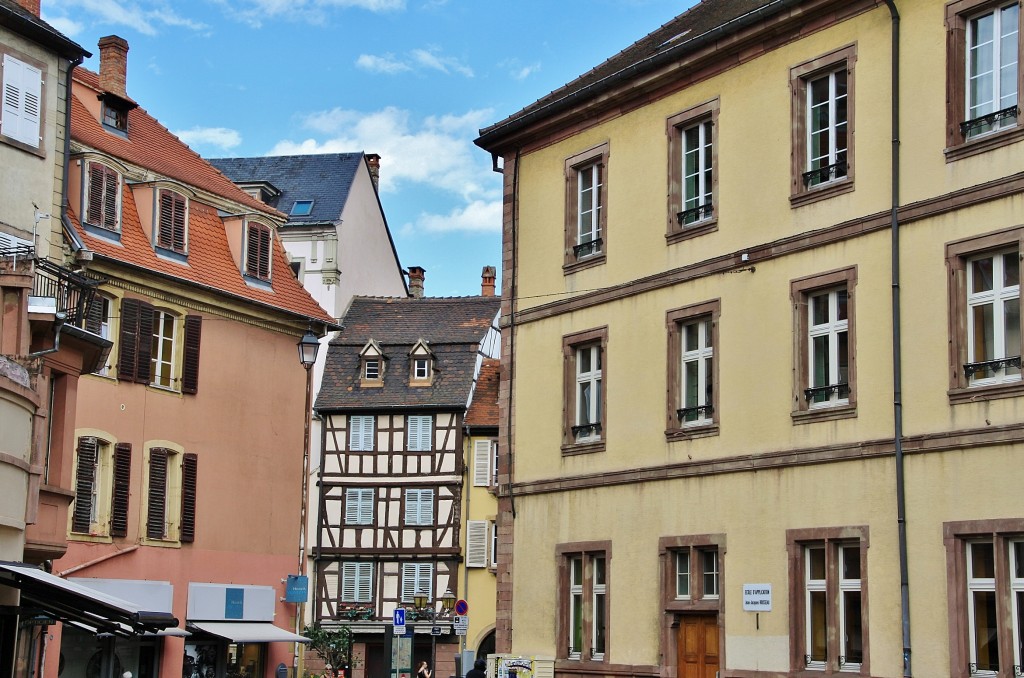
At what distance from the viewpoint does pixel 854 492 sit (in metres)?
20.5

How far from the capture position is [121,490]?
33.8 m

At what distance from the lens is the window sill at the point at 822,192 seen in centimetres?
2138

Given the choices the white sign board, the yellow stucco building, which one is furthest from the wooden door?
the white sign board

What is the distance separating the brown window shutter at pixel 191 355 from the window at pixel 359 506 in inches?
794

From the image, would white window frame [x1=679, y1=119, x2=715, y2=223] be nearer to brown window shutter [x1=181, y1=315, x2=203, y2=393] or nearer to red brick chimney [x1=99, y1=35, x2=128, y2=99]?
brown window shutter [x1=181, y1=315, x2=203, y2=393]

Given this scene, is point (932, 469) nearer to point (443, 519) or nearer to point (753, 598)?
point (753, 598)

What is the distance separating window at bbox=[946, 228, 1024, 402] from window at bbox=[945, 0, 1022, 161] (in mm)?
1261

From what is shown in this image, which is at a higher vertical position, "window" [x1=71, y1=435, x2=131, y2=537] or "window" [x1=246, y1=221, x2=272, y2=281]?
"window" [x1=246, y1=221, x2=272, y2=281]

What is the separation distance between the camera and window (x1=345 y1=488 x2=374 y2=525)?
5547cm

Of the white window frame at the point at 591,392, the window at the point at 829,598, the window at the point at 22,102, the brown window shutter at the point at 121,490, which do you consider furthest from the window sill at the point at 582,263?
the brown window shutter at the point at 121,490

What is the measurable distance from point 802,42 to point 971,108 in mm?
3459

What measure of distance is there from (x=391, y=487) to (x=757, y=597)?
3466 cm

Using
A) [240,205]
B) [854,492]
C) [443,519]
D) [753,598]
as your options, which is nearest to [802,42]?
[854,492]

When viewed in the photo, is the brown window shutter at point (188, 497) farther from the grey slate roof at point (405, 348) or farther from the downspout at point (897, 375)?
the grey slate roof at point (405, 348)
